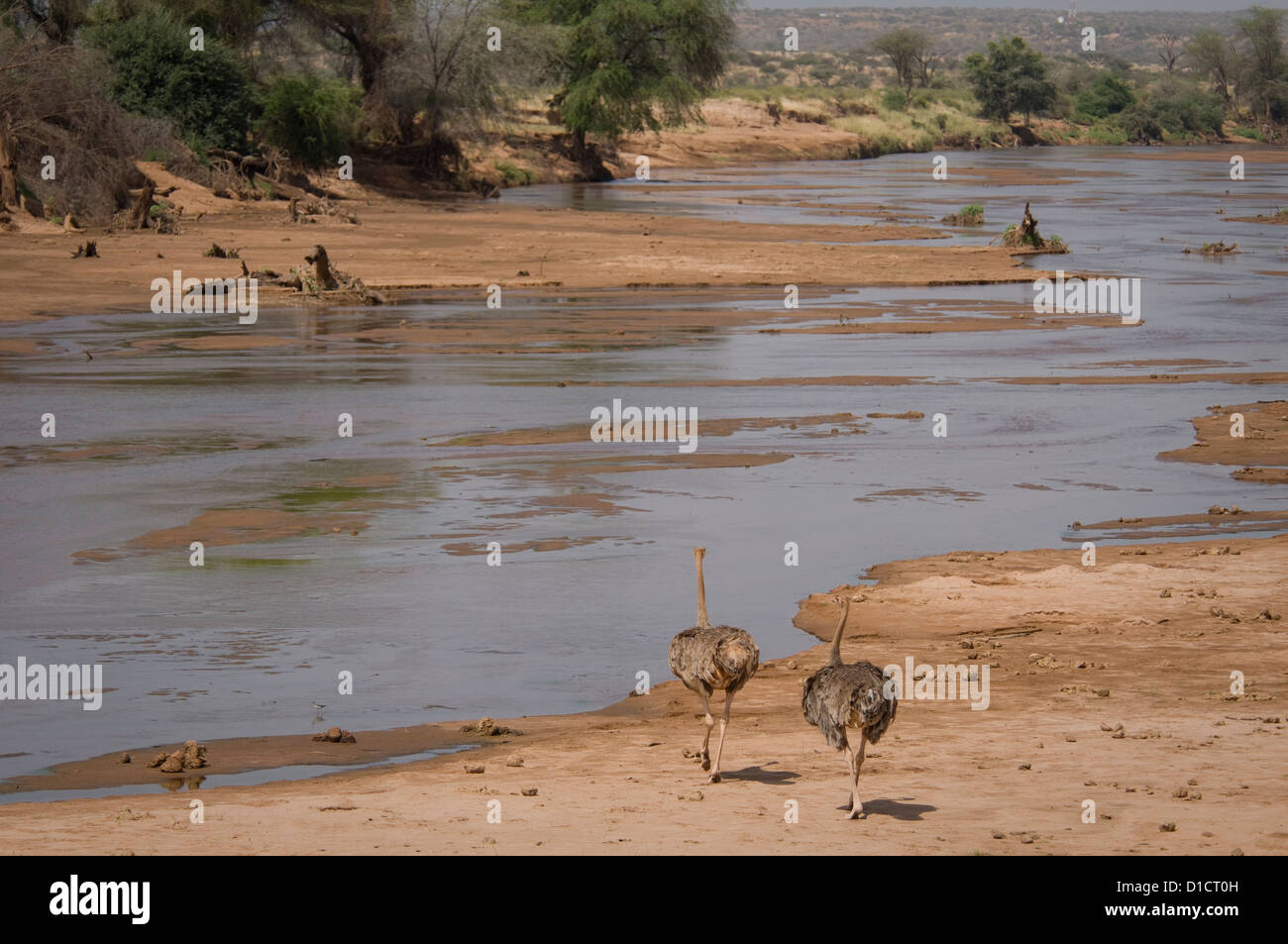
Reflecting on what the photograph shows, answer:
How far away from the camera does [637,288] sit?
35.8 meters

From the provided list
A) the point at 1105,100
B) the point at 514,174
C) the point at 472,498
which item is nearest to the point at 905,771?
the point at 472,498

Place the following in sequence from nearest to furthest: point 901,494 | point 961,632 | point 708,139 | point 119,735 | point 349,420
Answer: point 119,735
point 961,632
point 901,494
point 349,420
point 708,139

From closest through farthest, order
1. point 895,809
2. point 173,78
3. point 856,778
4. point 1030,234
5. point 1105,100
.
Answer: point 856,778 < point 895,809 < point 1030,234 < point 173,78 < point 1105,100

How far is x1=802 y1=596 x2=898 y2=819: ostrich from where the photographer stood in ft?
22.9

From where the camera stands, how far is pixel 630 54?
71000 millimetres

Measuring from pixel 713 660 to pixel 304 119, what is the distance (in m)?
47.4

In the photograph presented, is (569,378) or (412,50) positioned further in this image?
(412,50)

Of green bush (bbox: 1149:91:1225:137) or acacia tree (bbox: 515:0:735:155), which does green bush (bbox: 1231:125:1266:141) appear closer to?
green bush (bbox: 1149:91:1225:137)

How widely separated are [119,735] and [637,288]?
1068 inches

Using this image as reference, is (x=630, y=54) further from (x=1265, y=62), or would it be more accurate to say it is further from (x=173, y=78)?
(x=1265, y=62)

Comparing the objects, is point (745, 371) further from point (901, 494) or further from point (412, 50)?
point (412, 50)

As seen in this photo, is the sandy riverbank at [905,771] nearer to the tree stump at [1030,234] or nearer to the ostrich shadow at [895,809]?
the ostrich shadow at [895,809]

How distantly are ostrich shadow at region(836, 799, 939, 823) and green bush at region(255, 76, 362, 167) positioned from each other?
4757 centimetres
